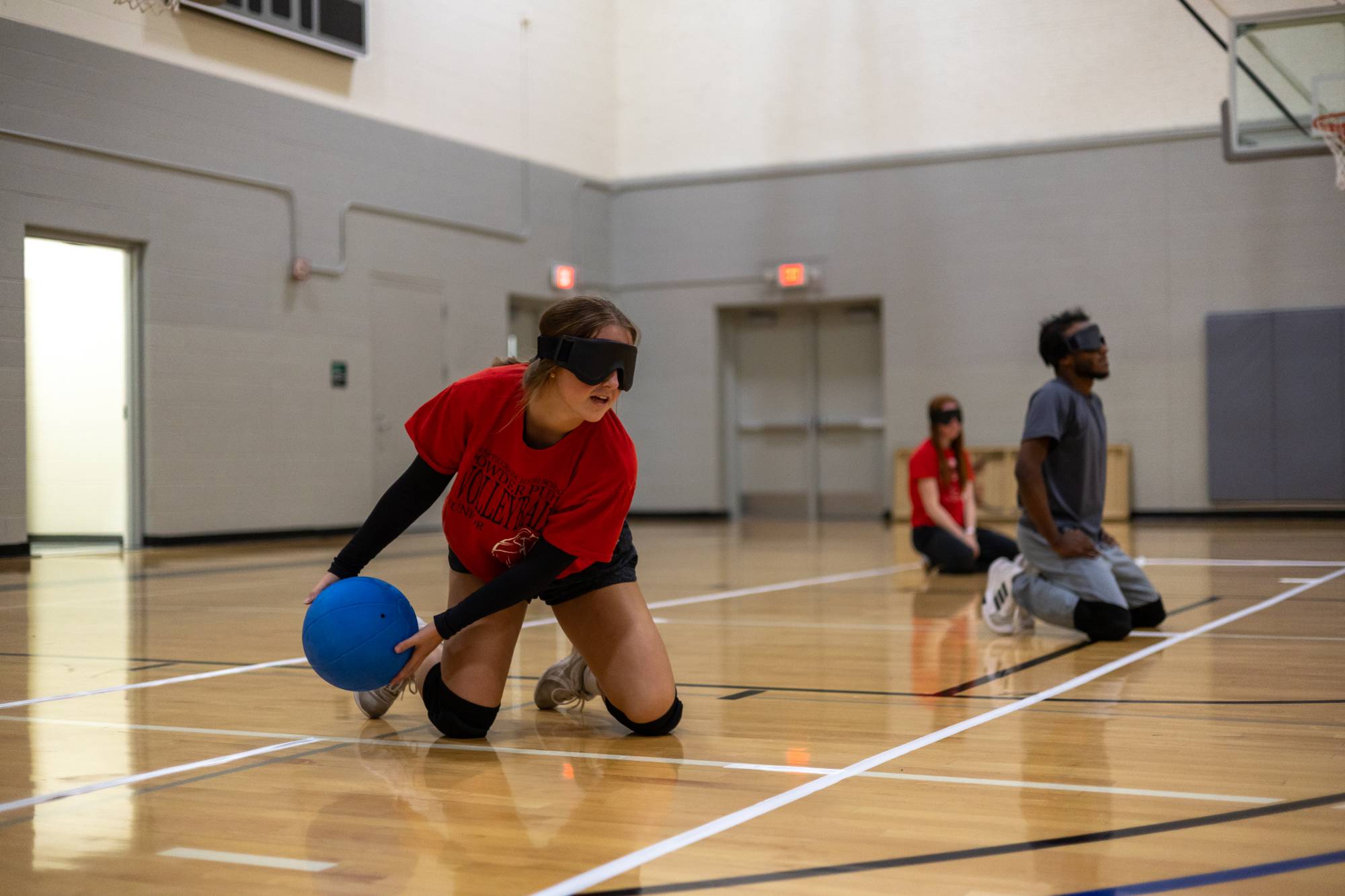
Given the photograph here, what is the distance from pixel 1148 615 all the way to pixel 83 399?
908 cm

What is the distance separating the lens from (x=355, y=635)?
10.5 feet

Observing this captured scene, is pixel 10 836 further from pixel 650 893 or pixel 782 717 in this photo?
pixel 782 717

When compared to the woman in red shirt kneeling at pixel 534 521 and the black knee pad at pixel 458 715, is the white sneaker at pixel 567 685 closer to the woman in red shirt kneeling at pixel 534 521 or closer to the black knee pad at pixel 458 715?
the woman in red shirt kneeling at pixel 534 521

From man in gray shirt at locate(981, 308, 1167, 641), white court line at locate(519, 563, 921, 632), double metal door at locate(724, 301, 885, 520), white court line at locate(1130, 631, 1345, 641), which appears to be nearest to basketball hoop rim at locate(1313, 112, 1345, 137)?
white court line at locate(519, 563, 921, 632)

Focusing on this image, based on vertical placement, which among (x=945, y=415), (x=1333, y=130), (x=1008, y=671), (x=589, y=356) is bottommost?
(x=1008, y=671)

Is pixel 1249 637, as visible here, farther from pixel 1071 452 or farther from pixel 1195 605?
pixel 1195 605

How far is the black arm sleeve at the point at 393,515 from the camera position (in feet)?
11.0

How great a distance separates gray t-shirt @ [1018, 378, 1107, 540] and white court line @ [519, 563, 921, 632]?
200 cm

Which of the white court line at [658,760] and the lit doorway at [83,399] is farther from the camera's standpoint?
the lit doorway at [83,399]

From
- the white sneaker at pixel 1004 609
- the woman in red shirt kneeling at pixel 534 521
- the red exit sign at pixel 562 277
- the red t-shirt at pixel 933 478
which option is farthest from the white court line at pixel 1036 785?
the red exit sign at pixel 562 277

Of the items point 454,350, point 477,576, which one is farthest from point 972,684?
point 454,350

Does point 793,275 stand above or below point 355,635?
above

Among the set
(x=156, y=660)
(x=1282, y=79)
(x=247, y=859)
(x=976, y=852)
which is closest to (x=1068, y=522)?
(x=976, y=852)

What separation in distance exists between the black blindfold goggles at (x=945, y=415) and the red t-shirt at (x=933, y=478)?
0.48 ft
